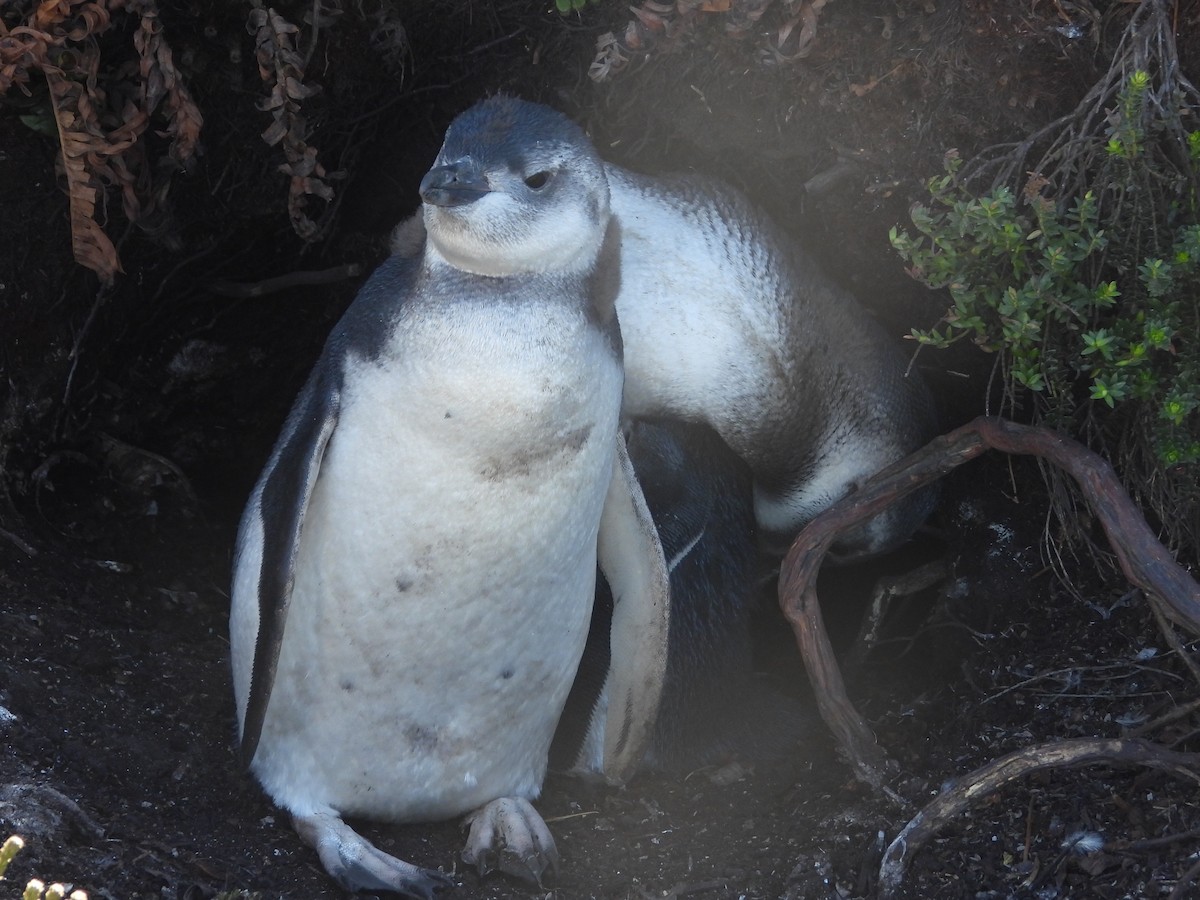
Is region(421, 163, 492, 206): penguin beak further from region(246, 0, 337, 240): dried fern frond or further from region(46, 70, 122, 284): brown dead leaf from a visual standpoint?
region(46, 70, 122, 284): brown dead leaf

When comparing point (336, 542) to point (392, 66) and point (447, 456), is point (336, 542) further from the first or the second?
point (392, 66)

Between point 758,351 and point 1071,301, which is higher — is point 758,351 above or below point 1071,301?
below

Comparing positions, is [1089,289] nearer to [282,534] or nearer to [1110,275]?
[1110,275]

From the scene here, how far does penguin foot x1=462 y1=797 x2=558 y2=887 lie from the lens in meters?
2.09

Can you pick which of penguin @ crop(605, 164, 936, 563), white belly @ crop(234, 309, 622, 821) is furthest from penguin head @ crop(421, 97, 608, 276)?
penguin @ crop(605, 164, 936, 563)

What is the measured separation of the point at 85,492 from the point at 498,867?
4.32 ft

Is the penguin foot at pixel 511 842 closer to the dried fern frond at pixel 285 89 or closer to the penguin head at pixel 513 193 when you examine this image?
the penguin head at pixel 513 193

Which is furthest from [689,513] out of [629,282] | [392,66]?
[392,66]

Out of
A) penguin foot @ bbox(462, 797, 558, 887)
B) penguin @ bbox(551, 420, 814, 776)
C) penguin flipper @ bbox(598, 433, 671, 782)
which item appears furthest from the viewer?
penguin @ bbox(551, 420, 814, 776)

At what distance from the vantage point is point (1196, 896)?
1.67 metres

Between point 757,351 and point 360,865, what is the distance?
111 centimetres

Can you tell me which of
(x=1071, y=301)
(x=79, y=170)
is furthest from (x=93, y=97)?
(x=1071, y=301)

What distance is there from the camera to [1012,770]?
184 cm

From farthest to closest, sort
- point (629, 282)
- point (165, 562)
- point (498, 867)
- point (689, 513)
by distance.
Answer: point (165, 562) → point (689, 513) → point (629, 282) → point (498, 867)
